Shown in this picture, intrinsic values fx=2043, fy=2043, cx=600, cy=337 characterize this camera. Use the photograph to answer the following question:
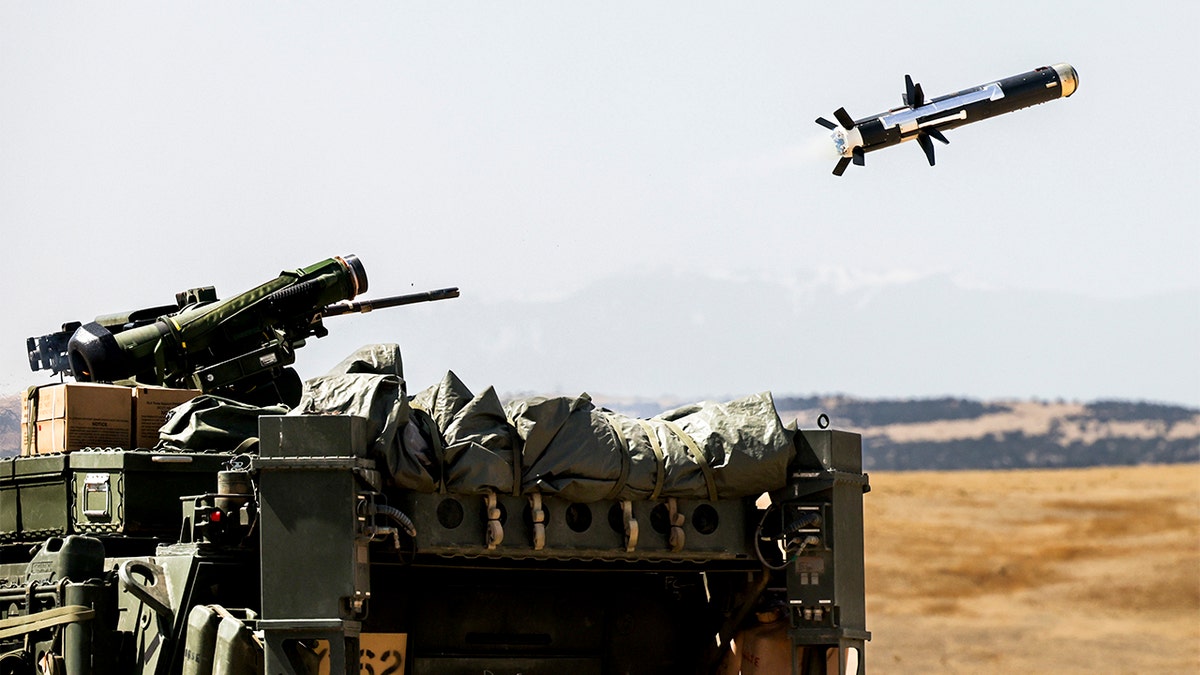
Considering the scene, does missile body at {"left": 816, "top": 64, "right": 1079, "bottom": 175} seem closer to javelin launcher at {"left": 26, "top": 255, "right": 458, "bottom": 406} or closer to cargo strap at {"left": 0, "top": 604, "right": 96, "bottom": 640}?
javelin launcher at {"left": 26, "top": 255, "right": 458, "bottom": 406}

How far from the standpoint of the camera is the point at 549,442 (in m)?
11.2

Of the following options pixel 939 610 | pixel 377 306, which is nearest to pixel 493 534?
pixel 377 306

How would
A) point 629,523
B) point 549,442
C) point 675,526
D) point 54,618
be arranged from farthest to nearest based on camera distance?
1. point 54,618
2. point 675,526
3. point 629,523
4. point 549,442

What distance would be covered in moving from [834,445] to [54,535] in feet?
16.3

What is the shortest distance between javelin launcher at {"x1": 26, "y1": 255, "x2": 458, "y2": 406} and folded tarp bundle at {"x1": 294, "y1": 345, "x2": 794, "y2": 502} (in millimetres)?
3764

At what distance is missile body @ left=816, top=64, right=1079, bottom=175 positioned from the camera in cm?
1748

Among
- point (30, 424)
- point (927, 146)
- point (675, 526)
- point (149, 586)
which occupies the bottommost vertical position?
point (149, 586)

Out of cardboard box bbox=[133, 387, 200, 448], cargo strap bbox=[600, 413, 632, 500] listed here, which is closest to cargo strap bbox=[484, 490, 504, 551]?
cargo strap bbox=[600, 413, 632, 500]

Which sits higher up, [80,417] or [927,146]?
[927,146]

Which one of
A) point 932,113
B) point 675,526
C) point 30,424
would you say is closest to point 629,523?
point 675,526

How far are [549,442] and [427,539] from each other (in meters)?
0.86

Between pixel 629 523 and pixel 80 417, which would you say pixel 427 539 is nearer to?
pixel 629 523

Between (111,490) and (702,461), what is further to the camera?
(111,490)

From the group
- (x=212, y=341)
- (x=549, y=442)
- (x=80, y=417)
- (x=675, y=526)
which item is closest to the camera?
(x=549, y=442)
